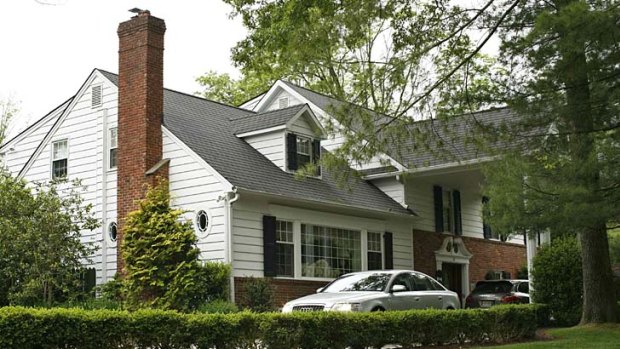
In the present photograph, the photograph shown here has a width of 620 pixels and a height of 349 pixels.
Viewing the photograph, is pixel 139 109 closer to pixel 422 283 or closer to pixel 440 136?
pixel 440 136

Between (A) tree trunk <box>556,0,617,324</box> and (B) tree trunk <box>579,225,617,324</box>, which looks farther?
(B) tree trunk <box>579,225,617,324</box>

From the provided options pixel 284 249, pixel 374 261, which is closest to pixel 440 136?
pixel 284 249

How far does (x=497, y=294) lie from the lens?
22.9 meters

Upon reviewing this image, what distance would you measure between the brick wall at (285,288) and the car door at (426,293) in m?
3.95

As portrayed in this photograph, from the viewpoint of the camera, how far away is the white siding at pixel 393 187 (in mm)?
25953

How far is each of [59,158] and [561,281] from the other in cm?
1422

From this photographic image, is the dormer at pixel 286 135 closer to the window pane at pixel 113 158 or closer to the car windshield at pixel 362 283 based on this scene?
the window pane at pixel 113 158

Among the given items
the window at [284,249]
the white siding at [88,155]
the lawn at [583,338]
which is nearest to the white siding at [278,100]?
the white siding at [88,155]

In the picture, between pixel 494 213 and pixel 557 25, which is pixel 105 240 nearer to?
pixel 494 213

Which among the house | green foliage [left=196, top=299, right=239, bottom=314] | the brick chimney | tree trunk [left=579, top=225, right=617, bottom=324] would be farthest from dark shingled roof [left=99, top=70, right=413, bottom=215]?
tree trunk [left=579, top=225, right=617, bottom=324]

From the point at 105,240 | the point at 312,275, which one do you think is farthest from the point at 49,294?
the point at 312,275

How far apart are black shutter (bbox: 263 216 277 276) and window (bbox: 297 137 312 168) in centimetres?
300

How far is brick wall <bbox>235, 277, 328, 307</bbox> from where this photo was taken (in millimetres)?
19859

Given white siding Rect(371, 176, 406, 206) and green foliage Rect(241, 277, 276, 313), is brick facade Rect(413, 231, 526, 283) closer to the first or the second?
white siding Rect(371, 176, 406, 206)
